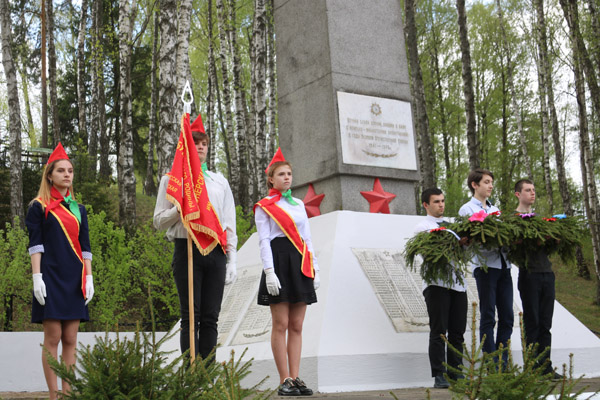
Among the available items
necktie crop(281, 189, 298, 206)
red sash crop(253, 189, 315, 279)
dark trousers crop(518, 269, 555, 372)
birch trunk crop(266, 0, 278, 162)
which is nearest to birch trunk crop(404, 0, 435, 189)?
birch trunk crop(266, 0, 278, 162)

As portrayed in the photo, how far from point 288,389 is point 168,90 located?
7378 millimetres

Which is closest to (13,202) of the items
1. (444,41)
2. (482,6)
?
(444,41)

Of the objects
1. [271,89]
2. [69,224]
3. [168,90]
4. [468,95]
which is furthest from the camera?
[271,89]

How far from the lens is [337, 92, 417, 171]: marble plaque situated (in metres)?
8.21

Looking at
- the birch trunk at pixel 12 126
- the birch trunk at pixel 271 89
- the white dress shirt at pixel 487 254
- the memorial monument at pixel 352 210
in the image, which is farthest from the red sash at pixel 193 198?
the birch trunk at pixel 271 89

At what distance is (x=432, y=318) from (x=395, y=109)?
3.66m

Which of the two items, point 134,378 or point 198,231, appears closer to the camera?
point 134,378

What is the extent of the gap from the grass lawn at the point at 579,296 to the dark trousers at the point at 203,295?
34.0ft

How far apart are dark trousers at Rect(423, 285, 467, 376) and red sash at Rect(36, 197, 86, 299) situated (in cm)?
280

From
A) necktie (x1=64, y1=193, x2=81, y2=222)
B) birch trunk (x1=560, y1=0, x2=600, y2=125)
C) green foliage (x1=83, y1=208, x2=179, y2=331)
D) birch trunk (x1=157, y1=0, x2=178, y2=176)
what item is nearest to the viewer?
necktie (x1=64, y1=193, x2=81, y2=222)

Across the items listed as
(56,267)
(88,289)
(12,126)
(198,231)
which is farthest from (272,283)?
(12,126)

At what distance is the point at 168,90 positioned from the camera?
11.2 m

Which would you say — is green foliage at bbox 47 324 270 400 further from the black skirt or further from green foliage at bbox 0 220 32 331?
green foliage at bbox 0 220 32 331

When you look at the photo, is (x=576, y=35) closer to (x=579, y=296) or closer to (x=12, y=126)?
(x=579, y=296)
